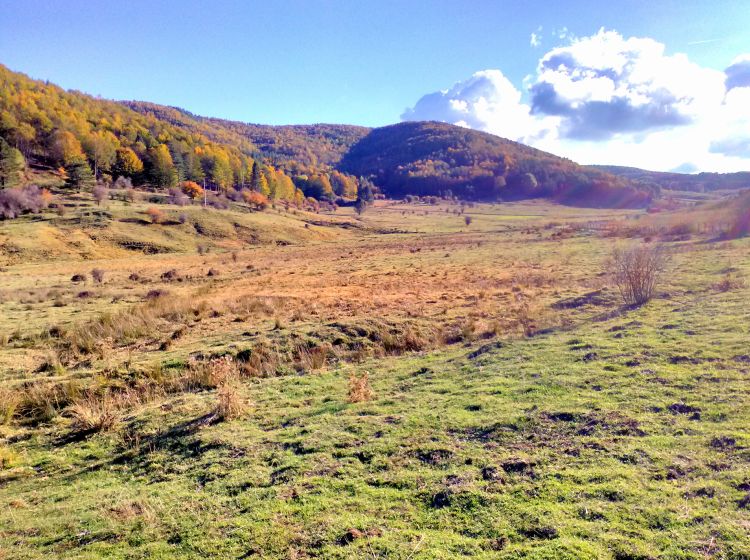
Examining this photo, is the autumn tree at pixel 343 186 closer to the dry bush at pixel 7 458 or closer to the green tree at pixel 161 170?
the green tree at pixel 161 170

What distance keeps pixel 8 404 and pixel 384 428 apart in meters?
9.00

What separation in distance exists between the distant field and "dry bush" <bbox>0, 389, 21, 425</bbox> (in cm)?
5

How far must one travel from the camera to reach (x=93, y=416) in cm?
845

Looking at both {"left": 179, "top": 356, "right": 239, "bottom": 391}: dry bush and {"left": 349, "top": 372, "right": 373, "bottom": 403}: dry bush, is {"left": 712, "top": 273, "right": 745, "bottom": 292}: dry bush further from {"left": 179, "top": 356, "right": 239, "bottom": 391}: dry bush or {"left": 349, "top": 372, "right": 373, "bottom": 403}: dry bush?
{"left": 179, "top": 356, "right": 239, "bottom": 391}: dry bush

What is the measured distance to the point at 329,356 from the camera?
13.0 metres

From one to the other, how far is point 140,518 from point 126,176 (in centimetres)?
11187

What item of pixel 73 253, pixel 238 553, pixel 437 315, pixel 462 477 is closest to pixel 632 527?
pixel 462 477

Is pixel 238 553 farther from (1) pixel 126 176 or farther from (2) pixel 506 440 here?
(1) pixel 126 176

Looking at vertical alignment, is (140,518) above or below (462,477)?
below

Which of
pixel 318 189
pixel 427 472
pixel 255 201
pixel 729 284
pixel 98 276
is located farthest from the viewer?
pixel 318 189

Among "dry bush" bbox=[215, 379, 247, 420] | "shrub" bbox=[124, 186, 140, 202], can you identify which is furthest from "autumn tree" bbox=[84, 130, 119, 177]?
"dry bush" bbox=[215, 379, 247, 420]

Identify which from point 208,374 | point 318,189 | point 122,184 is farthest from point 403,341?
point 318,189

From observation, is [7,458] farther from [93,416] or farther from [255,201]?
[255,201]

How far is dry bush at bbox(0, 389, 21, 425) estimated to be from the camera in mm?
9078
